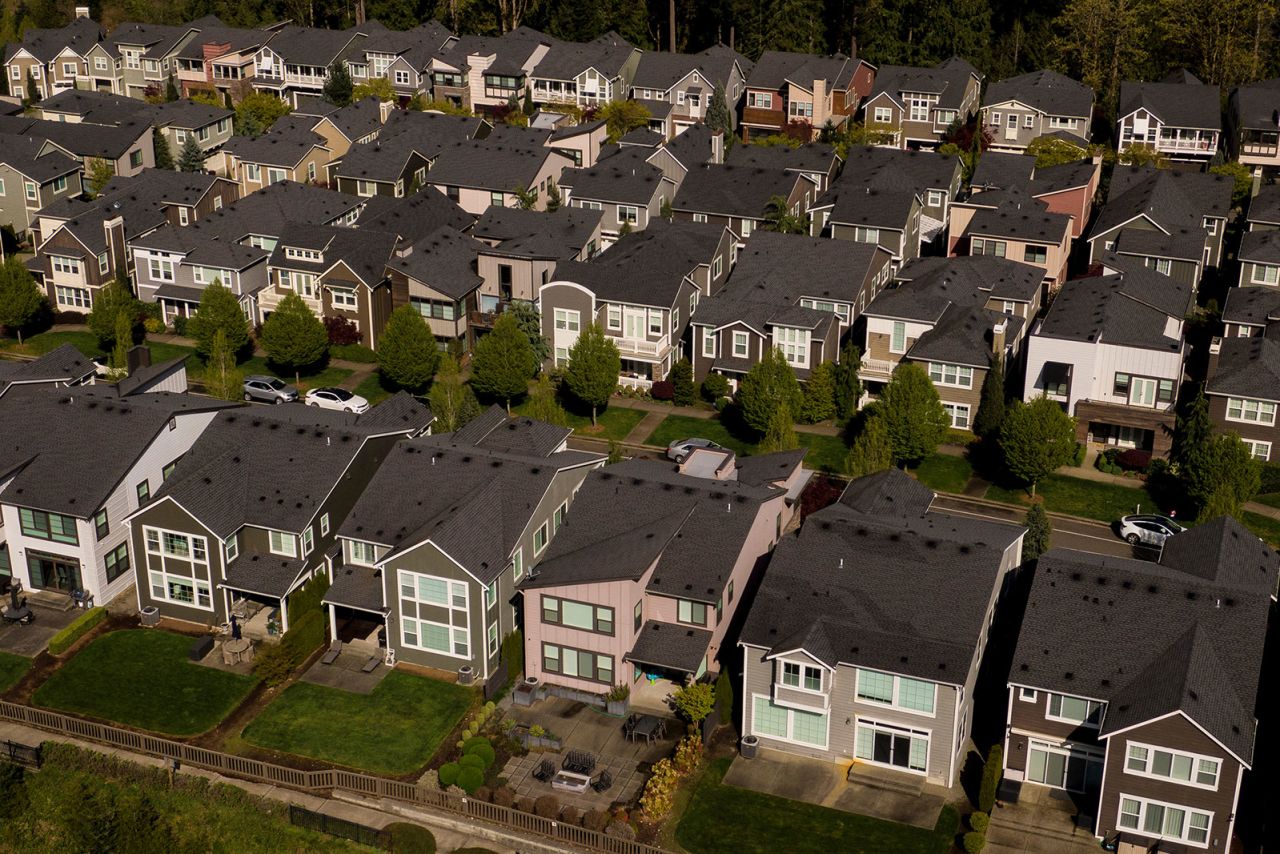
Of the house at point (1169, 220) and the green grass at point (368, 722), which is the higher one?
the house at point (1169, 220)

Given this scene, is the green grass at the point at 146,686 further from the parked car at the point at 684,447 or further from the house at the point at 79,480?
the parked car at the point at 684,447

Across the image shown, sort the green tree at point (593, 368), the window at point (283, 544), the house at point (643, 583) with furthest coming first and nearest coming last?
the green tree at point (593, 368) < the window at point (283, 544) < the house at point (643, 583)

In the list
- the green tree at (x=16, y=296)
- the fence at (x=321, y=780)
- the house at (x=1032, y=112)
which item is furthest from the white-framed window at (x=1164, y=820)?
the house at (x=1032, y=112)

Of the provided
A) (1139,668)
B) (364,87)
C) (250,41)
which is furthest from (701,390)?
(250,41)

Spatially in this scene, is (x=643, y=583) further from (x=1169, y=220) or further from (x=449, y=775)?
(x=1169, y=220)

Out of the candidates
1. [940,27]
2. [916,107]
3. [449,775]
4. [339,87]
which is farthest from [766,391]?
[940,27]

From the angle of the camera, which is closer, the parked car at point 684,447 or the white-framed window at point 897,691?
the white-framed window at point 897,691
